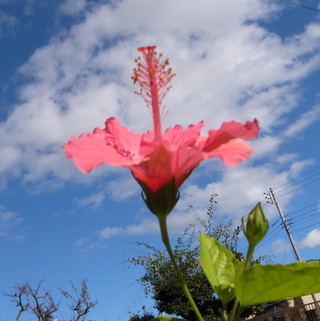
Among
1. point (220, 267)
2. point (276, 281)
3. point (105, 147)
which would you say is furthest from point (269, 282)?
point (105, 147)

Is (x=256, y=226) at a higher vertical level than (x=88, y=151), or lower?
lower

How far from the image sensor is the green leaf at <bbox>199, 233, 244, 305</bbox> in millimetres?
529

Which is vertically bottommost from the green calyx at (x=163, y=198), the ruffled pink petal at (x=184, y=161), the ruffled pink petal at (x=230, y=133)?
the green calyx at (x=163, y=198)

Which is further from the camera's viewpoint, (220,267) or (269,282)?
(220,267)

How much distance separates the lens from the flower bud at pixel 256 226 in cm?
52

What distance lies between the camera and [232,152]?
1.52 feet

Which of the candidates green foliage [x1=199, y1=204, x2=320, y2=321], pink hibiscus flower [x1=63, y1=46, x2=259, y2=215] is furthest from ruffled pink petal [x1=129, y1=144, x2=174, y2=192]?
green foliage [x1=199, y1=204, x2=320, y2=321]

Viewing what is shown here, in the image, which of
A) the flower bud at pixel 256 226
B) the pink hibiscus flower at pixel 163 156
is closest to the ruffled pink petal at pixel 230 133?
the pink hibiscus flower at pixel 163 156

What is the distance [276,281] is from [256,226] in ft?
0.26

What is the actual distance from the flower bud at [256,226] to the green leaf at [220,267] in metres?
0.05

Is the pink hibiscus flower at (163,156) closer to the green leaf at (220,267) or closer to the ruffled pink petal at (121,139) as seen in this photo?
the ruffled pink petal at (121,139)

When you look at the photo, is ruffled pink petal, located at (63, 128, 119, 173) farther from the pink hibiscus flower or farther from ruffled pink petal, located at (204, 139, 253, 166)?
ruffled pink petal, located at (204, 139, 253, 166)

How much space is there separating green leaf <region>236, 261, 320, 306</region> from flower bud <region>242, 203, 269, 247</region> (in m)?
0.06

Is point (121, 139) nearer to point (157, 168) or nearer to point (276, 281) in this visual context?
point (157, 168)
